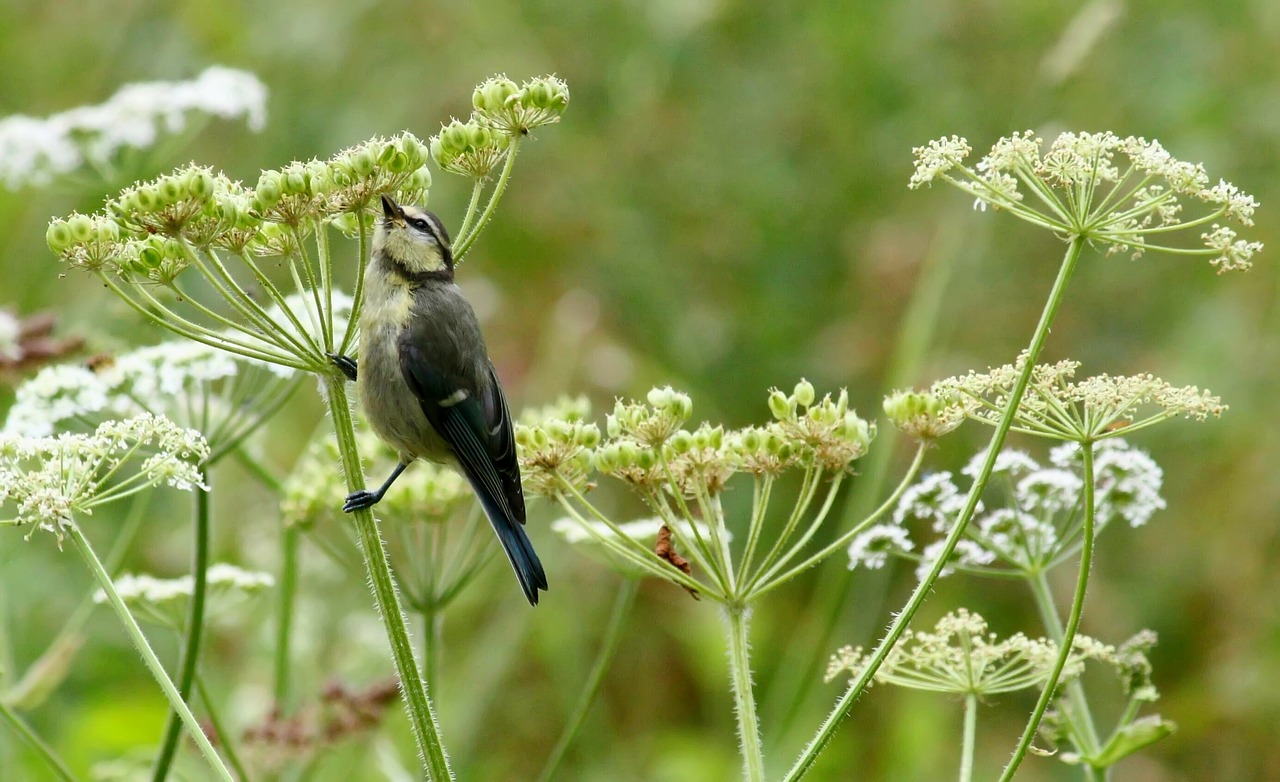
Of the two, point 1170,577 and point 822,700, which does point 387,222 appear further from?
point 1170,577

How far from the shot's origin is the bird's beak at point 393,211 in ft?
9.88

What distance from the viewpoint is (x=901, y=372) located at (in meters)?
4.97

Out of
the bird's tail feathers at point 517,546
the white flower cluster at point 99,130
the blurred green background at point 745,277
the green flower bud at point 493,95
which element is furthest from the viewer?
the blurred green background at point 745,277

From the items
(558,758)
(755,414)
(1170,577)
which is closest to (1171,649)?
(1170,577)

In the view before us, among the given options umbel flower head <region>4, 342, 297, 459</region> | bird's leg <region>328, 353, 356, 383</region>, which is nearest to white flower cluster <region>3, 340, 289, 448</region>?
umbel flower head <region>4, 342, 297, 459</region>

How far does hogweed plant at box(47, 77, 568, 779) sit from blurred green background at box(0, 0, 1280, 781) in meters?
2.93

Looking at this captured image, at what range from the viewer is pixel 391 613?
2365 mm

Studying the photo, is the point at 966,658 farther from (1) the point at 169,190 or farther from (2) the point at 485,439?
(1) the point at 169,190

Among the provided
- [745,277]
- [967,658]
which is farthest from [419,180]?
[745,277]

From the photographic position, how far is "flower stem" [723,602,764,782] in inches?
93.0

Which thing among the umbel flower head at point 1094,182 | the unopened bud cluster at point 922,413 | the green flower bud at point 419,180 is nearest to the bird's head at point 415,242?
the green flower bud at point 419,180

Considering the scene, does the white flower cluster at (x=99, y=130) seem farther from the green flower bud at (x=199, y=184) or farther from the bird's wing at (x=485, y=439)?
the green flower bud at (x=199, y=184)

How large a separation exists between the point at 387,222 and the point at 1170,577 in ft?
14.2

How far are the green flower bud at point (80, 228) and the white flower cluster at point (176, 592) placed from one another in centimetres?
102
